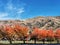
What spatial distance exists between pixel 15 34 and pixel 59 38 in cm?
3307

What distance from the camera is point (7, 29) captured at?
381 feet

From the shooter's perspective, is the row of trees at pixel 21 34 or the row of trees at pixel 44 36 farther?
the row of trees at pixel 44 36

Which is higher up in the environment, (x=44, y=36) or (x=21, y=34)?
(x=21, y=34)

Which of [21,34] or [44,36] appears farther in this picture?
[44,36]

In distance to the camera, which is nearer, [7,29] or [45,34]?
[7,29]

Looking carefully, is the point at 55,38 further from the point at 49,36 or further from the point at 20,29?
the point at 20,29

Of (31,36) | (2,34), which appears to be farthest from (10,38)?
(31,36)

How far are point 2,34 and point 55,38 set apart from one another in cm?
4047

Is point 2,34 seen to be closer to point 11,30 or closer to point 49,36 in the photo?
point 11,30

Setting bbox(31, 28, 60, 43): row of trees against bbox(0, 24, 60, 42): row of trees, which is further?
bbox(31, 28, 60, 43): row of trees

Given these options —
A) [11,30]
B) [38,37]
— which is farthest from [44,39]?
[11,30]

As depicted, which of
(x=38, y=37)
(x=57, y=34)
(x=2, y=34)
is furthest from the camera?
(x=57, y=34)

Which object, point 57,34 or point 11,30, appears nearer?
point 11,30

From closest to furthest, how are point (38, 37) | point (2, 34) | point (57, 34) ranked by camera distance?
1. point (2, 34)
2. point (38, 37)
3. point (57, 34)
